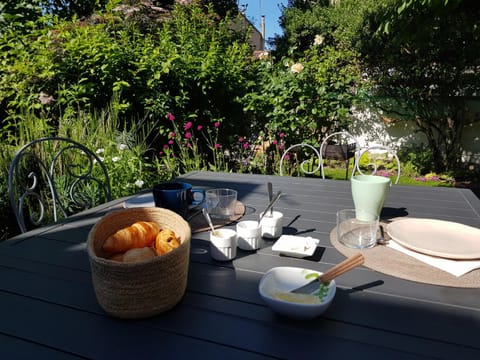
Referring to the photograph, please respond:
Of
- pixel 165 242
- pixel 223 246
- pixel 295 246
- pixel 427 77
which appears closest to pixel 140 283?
pixel 165 242

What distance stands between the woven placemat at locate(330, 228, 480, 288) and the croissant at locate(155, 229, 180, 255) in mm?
518

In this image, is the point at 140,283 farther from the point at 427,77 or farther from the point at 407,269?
the point at 427,77

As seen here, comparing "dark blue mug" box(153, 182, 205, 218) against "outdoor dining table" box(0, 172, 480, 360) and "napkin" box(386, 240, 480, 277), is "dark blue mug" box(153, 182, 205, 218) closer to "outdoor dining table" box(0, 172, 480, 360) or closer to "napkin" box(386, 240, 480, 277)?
"outdoor dining table" box(0, 172, 480, 360)

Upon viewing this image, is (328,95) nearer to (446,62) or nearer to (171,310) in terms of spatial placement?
(446,62)

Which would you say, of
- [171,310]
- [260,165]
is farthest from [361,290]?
[260,165]

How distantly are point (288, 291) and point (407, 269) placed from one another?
36 cm

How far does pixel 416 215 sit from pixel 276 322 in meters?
0.98

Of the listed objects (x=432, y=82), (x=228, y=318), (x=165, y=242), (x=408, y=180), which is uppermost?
(x=432, y=82)

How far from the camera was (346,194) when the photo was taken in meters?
1.79

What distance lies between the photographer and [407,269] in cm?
93

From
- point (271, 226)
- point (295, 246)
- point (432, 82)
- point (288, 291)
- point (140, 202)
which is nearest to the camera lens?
point (288, 291)

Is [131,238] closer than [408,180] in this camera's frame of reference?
Yes

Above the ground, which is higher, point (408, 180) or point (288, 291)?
point (288, 291)

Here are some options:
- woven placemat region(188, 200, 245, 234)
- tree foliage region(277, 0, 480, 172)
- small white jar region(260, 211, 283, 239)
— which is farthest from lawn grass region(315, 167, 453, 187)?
small white jar region(260, 211, 283, 239)
